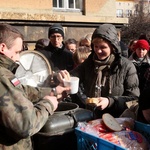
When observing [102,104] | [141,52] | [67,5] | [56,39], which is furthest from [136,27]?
[102,104]

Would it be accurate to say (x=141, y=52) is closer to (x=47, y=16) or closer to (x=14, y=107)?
(x=47, y=16)

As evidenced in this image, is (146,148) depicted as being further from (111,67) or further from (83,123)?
(111,67)

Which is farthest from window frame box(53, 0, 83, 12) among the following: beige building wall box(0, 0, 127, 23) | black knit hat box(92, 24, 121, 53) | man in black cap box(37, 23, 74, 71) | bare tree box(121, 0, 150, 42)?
bare tree box(121, 0, 150, 42)

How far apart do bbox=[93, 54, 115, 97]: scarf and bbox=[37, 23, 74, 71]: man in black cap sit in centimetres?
148

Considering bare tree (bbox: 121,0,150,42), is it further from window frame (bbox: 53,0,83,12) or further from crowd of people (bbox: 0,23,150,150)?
crowd of people (bbox: 0,23,150,150)

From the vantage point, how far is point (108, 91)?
8.25 ft

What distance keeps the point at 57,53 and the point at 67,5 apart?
12.7 ft

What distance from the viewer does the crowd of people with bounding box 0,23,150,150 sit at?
60.9 inches

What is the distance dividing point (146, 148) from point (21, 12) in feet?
17.4

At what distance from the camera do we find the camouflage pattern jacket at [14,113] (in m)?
1.51

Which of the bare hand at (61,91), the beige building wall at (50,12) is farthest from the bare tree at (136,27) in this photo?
the bare hand at (61,91)

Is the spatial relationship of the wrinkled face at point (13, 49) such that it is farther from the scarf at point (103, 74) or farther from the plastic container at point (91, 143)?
the scarf at point (103, 74)

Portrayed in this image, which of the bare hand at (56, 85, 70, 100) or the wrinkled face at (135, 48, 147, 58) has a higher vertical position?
the wrinkled face at (135, 48, 147, 58)

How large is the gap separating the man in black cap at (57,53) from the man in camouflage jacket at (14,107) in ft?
7.42
